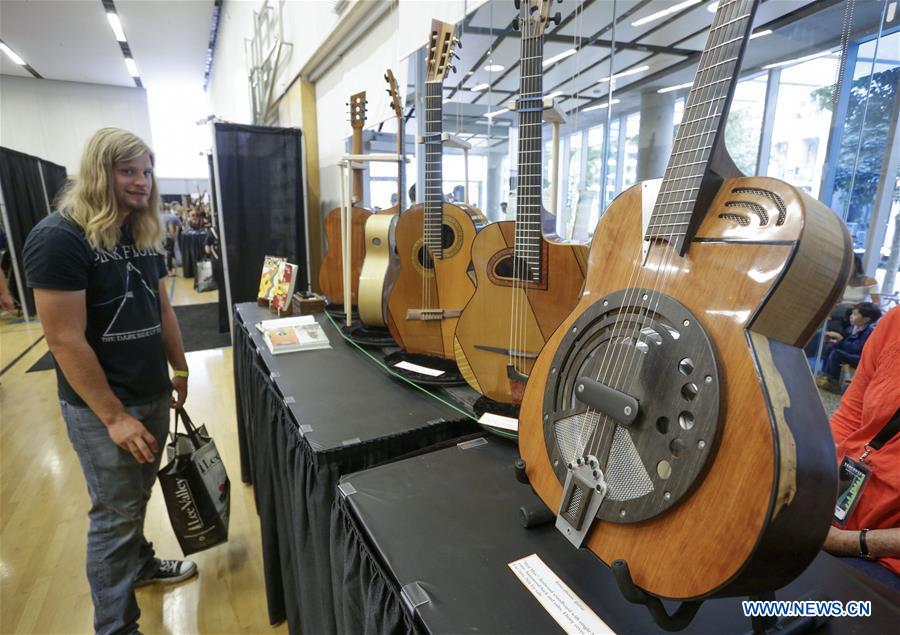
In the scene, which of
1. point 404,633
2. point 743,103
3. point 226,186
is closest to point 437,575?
point 404,633

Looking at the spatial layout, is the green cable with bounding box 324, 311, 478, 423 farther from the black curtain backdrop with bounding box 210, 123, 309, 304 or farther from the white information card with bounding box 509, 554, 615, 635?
the black curtain backdrop with bounding box 210, 123, 309, 304

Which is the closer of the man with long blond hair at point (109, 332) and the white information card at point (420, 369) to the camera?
the man with long blond hair at point (109, 332)

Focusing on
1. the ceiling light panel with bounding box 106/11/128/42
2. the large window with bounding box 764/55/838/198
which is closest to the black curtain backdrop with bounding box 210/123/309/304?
the large window with bounding box 764/55/838/198

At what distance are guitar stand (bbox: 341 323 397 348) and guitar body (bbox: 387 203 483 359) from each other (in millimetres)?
138

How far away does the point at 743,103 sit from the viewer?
1143mm

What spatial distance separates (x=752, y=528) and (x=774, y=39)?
116cm

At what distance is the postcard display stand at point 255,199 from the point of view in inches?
154

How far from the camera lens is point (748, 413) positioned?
1.45ft

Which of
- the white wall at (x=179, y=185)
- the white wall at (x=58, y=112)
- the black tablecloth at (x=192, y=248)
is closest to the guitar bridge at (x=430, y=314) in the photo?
the black tablecloth at (x=192, y=248)

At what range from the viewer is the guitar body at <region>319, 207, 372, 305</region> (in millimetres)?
2480

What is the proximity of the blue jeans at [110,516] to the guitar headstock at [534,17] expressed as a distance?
1.53 metres

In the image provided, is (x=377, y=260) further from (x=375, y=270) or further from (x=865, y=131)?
(x=865, y=131)

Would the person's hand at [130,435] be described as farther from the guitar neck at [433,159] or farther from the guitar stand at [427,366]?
the guitar neck at [433,159]

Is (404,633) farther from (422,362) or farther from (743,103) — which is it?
(743,103)
